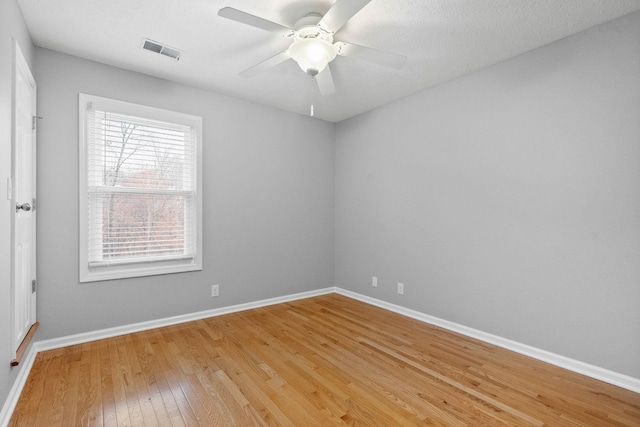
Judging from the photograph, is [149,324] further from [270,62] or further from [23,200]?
[270,62]

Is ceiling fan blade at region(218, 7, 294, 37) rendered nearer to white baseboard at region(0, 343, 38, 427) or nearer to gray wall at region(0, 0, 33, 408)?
gray wall at region(0, 0, 33, 408)

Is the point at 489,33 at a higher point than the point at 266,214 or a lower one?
higher

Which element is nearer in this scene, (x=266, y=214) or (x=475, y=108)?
(x=475, y=108)

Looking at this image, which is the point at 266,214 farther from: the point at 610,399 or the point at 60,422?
the point at 610,399

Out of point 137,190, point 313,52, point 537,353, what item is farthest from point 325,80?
point 537,353

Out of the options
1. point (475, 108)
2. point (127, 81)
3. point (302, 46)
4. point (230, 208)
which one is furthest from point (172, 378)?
point (475, 108)

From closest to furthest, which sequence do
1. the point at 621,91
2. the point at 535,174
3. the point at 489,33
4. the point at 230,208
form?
the point at 621,91 → the point at 489,33 → the point at 535,174 → the point at 230,208

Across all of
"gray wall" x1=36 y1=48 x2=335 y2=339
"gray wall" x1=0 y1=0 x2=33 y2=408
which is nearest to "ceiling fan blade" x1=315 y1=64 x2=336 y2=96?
"gray wall" x1=36 y1=48 x2=335 y2=339

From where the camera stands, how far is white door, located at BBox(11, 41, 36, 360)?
6.22ft

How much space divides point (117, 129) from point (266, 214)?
69.8 inches

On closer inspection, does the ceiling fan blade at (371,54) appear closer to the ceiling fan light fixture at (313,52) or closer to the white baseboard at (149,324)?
the ceiling fan light fixture at (313,52)

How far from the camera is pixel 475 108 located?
294cm

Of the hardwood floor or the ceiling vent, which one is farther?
the ceiling vent

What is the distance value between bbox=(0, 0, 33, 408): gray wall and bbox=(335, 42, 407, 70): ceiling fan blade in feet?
6.37
